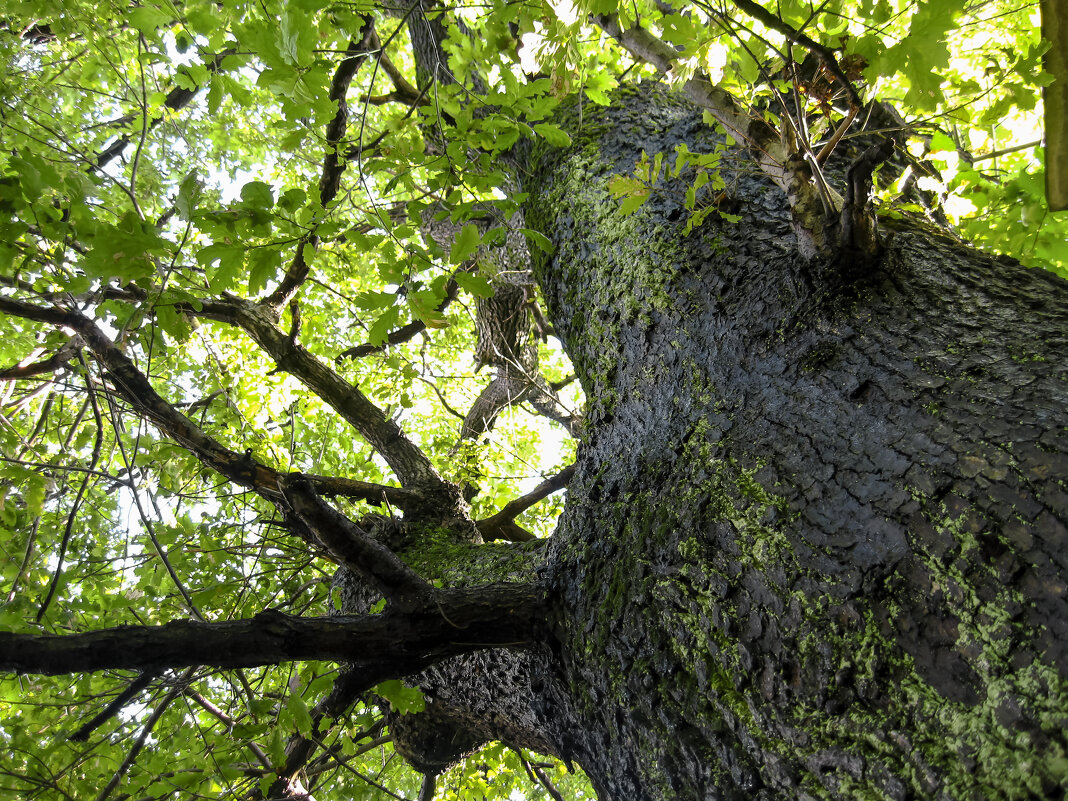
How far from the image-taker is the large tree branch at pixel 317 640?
1.29 metres

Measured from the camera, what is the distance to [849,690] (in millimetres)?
1000

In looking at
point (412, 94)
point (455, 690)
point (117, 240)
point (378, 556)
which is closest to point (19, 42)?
point (412, 94)

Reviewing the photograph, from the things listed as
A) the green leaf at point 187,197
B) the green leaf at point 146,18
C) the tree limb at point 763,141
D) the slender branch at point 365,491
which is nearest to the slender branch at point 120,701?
the green leaf at point 187,197

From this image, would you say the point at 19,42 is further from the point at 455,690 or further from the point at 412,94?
the point at 455,690

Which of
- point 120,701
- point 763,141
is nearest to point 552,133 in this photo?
point 763,141

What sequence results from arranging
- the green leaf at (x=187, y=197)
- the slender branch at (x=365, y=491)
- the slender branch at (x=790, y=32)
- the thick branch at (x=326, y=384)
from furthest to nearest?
the thick branch at (x=326, y=384) < the slender branch at (x=365, y=491) < the green leaf at (x=187, y=197) < the slender branch at (x=790, y=32)

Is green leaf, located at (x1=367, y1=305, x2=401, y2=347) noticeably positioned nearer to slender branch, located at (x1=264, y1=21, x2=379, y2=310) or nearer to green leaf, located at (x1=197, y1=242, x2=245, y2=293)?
green leaf, located at (x1=197, y1=242, x2=245, y2=293)

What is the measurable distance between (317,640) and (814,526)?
1178 millimetres

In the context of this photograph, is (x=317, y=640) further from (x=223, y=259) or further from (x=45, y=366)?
(x=45, y=366)

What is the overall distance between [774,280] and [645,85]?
202 centimetres

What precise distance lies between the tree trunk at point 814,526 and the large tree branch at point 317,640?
178 millimetres

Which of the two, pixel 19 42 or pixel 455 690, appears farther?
pixel 19 42

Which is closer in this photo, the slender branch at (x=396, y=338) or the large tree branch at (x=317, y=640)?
the large tree branch at (x=317, y=640)

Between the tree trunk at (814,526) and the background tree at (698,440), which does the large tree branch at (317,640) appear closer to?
the background tree at (698,440)
